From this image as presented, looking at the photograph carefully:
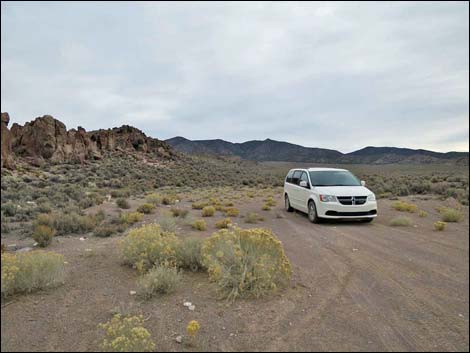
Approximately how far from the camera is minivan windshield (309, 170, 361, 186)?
10.5 metres

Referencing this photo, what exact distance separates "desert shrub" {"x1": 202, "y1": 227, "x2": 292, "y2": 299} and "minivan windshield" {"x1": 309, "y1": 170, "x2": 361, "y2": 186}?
613 cm

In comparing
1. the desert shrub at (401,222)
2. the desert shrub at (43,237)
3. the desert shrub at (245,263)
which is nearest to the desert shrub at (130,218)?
the desert shrub at (43,237)

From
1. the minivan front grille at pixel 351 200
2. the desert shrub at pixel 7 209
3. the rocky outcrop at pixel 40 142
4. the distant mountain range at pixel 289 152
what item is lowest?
the minivan front grille at pixel 351 200

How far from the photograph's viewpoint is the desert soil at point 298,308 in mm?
3078

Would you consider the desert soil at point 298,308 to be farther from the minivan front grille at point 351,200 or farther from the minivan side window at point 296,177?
the minivan side window at point 296,177

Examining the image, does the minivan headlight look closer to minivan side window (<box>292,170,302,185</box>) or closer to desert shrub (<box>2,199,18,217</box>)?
minivan side window (<box>292,170,302,185</box>)

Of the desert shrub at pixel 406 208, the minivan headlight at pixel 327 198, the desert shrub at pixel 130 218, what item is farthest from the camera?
the desert shrub at pixel 406 208

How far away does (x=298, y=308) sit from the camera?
390 cm

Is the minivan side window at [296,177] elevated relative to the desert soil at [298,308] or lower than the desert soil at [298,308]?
elevated

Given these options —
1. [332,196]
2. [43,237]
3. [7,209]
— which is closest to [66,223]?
[43,237]

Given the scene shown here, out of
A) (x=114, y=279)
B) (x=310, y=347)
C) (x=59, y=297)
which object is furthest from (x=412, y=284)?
(x=59, y=297)

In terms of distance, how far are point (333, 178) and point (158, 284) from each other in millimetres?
7878

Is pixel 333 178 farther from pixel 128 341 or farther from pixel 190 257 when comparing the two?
pixel 128 341

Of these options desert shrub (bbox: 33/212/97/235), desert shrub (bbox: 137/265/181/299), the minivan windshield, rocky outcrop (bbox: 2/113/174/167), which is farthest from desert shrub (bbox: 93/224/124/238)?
the minivan windshield
